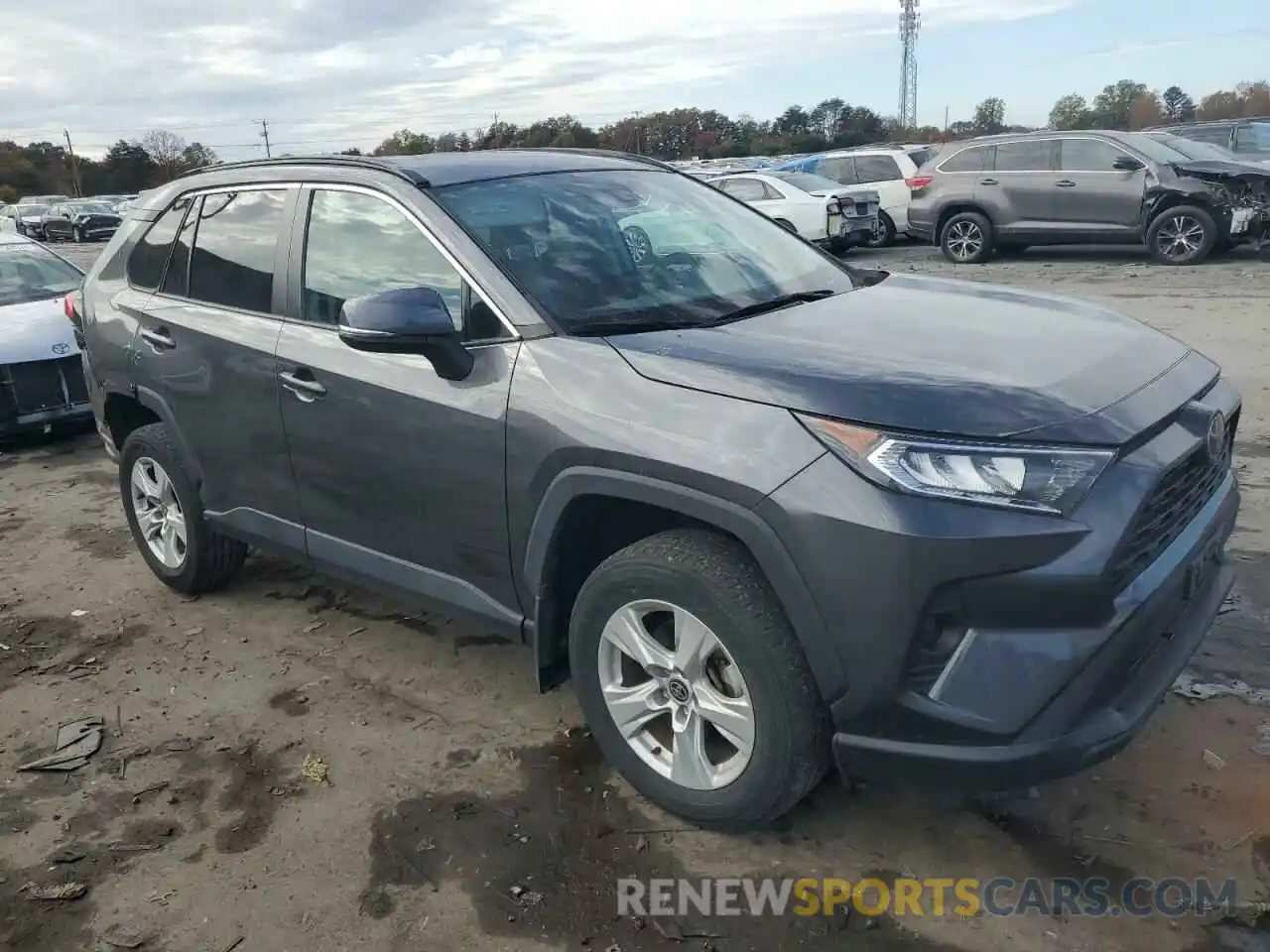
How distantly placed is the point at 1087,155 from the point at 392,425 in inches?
504

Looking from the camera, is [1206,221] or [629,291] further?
[1206,221]

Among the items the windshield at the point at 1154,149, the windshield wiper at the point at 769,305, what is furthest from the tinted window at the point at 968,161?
the windshield wiper at the point at 769,305

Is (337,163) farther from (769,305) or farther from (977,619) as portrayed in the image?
(977,619)

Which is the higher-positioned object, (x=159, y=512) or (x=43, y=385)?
(x=43, y=385)

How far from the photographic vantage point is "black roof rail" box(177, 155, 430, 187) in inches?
139

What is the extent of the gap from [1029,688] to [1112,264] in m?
13.2

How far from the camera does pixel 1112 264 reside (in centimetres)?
1392

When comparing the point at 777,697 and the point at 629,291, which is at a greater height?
the point at 629,291

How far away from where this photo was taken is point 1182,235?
13.1 m

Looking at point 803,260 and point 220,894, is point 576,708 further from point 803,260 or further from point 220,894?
point 803,260

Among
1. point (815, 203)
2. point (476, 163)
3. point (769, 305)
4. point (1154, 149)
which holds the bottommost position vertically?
point (769, 305)

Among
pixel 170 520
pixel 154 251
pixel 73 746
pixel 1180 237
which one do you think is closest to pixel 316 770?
pixel 73 746

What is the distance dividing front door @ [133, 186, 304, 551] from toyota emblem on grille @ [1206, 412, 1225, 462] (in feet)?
9.72

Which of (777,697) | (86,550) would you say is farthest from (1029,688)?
(86,550)
